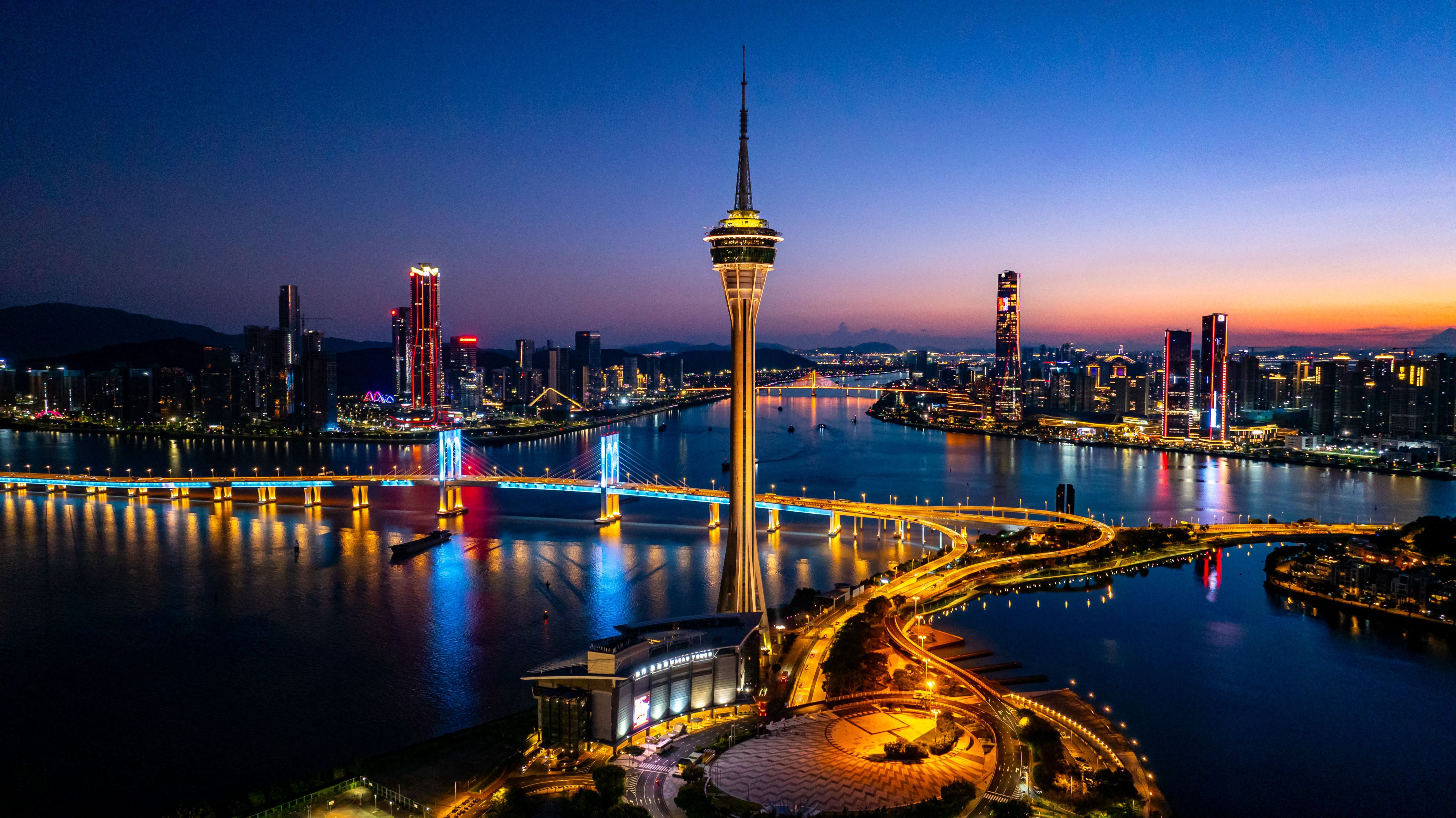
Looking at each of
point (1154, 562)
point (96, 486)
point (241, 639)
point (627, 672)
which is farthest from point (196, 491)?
point (1154, 562)

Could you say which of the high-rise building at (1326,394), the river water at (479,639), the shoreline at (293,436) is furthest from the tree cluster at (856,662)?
the high-rise building at (1326,394)

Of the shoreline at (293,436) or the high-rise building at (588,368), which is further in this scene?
the high-rise building at (588,368)

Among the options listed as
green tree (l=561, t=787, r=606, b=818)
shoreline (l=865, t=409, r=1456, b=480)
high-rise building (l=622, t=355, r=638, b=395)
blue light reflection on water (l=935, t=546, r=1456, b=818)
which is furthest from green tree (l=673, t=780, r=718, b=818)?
high-rise building (l=622, t=355, r=638, b=395)

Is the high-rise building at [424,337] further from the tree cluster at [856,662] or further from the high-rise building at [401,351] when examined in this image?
the tree cluster at [856,662]

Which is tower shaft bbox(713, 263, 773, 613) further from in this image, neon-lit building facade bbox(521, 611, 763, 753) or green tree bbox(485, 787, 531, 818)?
green tree bbox(485, 787, 531, 818)

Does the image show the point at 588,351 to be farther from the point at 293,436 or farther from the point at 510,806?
the point at 510,806

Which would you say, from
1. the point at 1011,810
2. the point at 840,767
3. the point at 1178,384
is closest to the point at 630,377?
the point at 1178,384

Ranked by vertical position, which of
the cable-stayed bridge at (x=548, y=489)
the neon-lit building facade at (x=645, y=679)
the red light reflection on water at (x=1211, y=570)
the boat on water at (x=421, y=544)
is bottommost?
the red light reflection on water at (x=1211, y=570)
